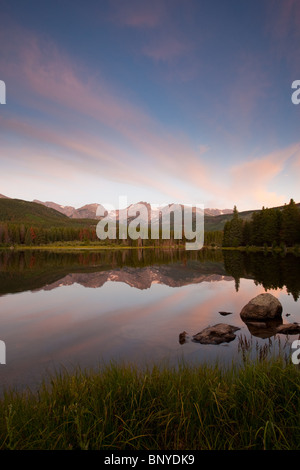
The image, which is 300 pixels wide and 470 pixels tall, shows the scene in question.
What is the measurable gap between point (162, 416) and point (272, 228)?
106945 millimetres

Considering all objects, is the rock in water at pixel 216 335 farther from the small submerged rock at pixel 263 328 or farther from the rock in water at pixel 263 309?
the rock in water at pixel 263 309

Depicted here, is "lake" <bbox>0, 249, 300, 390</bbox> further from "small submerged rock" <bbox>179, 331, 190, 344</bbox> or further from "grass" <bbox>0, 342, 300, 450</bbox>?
"grass" <bbox>0, 342, 300, 450</bbox>

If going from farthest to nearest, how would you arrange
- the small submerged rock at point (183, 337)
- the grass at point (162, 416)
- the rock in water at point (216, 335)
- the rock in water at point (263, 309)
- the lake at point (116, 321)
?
the rock in water at point (263, 309), the small submerged rock at point (183, 337), the rock in water at point (216, 335), the lake at point (116, 321), the grass at point (162, 416)

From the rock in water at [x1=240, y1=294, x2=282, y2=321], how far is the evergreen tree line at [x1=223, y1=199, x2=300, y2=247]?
82.5m

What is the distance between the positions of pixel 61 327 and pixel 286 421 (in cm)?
1553

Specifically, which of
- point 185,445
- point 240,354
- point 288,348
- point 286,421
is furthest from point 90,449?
point 288,348

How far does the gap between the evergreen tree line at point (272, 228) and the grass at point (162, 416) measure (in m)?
96.4

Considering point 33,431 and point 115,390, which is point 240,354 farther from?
point 33,431

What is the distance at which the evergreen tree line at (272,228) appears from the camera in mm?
91188

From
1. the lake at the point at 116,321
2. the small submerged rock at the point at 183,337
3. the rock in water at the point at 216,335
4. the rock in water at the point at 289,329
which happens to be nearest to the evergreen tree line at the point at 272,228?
the lake at the point at 116,321

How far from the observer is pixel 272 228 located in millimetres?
100688

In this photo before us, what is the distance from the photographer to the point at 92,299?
2648cm

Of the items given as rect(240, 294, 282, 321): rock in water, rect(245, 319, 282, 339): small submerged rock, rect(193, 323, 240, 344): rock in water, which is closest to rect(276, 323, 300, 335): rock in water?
rect(245, 319, 282, 339): small submerged rock
